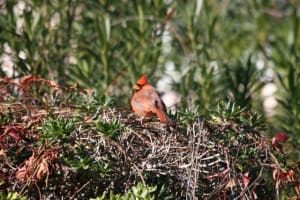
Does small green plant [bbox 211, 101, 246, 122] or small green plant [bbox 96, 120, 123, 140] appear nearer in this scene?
small green plant [bbox 96, 120, 123, 140]

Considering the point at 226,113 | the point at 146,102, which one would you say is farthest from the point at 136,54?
the point at 226,113

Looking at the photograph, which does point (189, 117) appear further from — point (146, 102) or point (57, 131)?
point (146, 102)

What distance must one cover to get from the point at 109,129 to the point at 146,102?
5.26ft

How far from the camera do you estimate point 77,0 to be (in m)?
8.49

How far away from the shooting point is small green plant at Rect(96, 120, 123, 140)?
535cm

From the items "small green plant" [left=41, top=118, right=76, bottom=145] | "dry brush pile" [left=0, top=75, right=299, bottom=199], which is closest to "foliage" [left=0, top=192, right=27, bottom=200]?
"dry brush pile" [left=0, top=75, right=299, bottom=199]

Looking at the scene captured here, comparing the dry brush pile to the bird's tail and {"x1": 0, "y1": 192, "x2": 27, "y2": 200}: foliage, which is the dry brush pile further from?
{"x1": 0, "y1": 192, "x2": 27, "y2": 200}: foliage

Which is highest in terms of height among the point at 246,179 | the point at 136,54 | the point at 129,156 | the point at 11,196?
the point at 136,54

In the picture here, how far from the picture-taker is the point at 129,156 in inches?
213

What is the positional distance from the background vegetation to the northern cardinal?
413mm

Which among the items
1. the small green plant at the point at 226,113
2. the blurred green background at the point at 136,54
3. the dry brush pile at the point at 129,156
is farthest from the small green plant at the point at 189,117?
the blurred green background at the point at 136,54

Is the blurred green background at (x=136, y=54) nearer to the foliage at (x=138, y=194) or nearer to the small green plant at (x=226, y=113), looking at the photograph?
the small green plant at (x=226, y=113)

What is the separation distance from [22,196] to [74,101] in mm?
1162

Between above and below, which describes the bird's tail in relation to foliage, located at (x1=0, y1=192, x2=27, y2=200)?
above
